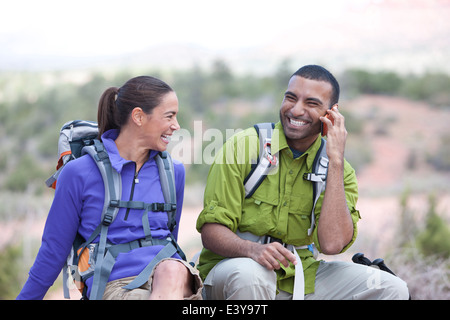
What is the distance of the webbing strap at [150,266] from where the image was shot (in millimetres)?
2820

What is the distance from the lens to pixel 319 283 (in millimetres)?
3301

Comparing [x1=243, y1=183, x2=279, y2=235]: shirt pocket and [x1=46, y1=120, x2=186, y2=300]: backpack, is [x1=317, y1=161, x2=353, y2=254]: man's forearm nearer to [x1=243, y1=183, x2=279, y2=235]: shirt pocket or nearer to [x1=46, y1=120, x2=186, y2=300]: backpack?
[x1=243, y1=183, x2=279, y2=235]: shirt pocket

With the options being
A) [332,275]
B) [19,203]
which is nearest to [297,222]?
[332,275]

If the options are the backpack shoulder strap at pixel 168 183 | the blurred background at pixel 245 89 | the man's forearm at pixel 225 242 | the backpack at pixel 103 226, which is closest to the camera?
the backpack at pixel 103 226

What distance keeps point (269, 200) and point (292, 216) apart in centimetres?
18

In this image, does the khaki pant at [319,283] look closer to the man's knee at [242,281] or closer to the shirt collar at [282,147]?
the man's knee at [242,281]

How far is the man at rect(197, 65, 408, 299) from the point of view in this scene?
304cm

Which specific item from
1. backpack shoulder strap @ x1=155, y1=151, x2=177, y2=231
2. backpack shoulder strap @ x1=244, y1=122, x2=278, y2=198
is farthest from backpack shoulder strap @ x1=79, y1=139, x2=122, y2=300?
backpack shoulder strap @ x1=244, y1=122, x2=278, y2=198

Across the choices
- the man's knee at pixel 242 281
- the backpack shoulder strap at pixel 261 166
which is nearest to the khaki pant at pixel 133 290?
the man's knee at pixel 242 281

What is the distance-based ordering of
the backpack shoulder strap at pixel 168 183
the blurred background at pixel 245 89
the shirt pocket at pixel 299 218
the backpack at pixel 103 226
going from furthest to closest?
the blurred background at pixel 245 89 < the shirt pocket at pixel 299 218 < the backpack shoulder strap at pixel 168 183 < the backpack at pixel 103 226

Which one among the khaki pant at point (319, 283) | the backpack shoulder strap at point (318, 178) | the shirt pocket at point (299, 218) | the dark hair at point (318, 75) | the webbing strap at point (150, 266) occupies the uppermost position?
the dark hair at point (318, 75)

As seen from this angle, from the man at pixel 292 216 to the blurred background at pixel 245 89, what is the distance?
2.22 metres

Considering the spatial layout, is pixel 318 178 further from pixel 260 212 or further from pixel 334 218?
pixel 260 212
